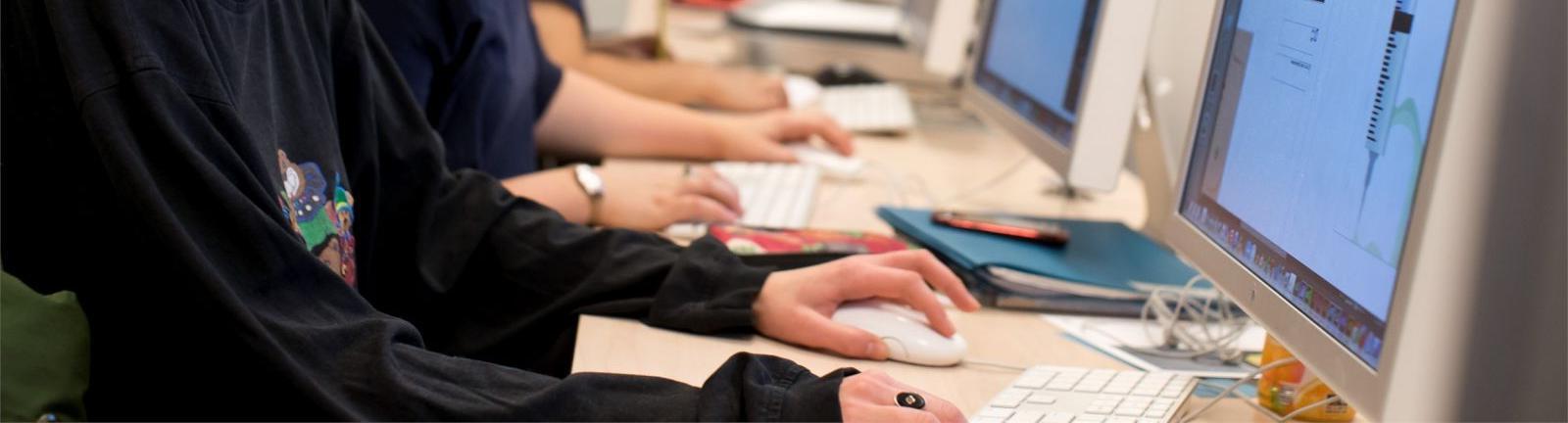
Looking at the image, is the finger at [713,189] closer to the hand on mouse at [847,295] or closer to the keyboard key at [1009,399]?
the hand on mouse at [847,295]

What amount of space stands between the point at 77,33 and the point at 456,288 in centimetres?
50

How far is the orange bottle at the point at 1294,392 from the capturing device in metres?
1.08

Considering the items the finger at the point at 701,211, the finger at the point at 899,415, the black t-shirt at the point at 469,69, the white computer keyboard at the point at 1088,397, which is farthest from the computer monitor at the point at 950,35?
the finger at the point at 899,415

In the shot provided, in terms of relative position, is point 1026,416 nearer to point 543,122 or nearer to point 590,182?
point 590,182

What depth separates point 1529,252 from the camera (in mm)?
827

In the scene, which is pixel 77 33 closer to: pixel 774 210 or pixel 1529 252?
pixel 1529 252

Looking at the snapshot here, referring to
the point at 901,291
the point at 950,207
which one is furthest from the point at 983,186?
the point at 901,291

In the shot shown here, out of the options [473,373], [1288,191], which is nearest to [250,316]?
[473,373]

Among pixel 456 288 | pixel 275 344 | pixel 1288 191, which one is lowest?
pixel 456 288

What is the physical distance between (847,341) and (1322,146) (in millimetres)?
365

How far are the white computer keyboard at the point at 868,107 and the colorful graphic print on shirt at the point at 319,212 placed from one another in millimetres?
1248

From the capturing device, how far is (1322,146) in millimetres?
974

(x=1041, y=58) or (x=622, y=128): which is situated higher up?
(x=1041, y=58)

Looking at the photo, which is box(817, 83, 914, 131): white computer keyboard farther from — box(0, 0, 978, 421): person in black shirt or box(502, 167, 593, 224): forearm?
box(0, 0, 978, 421): person in black shirt
